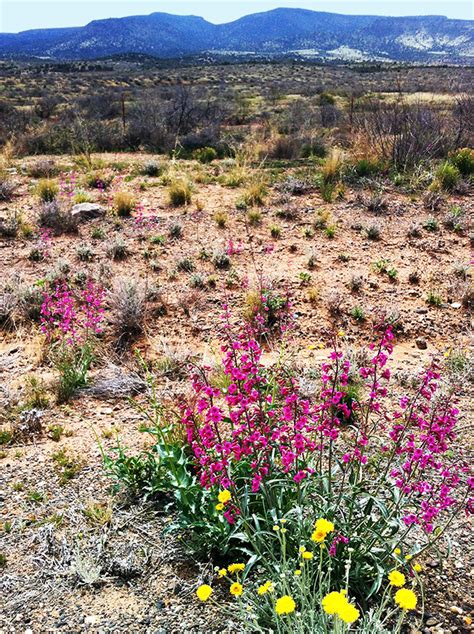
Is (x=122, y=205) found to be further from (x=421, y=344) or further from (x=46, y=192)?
(x=421, y=344)

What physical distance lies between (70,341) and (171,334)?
1.03 m

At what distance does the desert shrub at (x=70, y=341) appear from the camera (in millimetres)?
4297

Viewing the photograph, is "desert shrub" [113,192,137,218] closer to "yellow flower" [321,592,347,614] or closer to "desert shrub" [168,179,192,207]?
"desert shrub" [168,179,192,207]

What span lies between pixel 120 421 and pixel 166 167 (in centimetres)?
841

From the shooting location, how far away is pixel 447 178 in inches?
354

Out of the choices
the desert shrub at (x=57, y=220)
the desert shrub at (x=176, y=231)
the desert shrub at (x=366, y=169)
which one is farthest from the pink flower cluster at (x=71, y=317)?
the desert shrub at (x=366, y=169)

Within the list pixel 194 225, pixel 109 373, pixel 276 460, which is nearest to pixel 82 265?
pixel 194 225

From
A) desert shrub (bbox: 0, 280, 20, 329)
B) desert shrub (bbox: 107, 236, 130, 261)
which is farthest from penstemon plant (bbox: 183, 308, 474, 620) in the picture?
desert shrub (bbox: 107, 236, 130, 261)

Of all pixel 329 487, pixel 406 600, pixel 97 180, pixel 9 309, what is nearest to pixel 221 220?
pixel 97 180

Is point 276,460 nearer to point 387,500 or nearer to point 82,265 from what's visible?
point 387,500

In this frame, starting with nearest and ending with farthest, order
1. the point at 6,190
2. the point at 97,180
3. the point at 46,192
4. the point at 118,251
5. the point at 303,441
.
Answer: the point at 303,441
the point at 118,251
the point at 46,192
the point at 6,190
the point at 97,180

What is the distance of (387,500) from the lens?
250cm

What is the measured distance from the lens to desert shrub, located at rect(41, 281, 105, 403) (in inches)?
169

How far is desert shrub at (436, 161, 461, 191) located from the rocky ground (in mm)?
413
